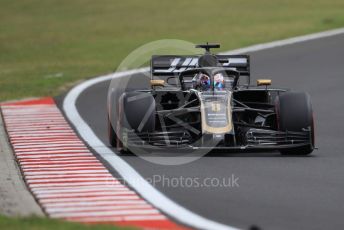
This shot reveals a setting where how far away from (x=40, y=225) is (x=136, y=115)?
16.0 feet

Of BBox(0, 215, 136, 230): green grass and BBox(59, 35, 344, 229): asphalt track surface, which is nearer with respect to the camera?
BBox(0, 215, 136, 230): green grass

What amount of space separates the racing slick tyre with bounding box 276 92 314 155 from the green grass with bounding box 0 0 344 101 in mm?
9244

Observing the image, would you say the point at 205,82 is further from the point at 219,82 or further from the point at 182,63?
the point at 182,63

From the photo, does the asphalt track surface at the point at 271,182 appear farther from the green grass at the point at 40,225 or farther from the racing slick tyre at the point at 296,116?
the green grass at the point at 40,225

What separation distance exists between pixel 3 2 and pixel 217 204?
39.6 m

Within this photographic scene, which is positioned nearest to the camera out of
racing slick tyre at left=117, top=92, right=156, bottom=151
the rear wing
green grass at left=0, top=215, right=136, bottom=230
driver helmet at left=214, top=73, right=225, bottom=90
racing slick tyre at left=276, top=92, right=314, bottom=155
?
green grass at left=0, top=215, right=136, bottom=230

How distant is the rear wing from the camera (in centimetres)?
1504

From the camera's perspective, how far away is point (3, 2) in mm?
47500

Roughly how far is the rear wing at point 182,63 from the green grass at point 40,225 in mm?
6905

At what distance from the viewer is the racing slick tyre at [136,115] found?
42.1ft

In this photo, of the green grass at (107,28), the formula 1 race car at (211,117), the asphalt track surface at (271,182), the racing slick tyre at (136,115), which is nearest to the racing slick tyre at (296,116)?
the formula 1 race car at (211,117)

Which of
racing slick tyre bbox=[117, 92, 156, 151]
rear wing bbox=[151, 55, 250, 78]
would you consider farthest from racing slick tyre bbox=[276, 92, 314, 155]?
rear wing bbox=[151, 55, 250, 78]

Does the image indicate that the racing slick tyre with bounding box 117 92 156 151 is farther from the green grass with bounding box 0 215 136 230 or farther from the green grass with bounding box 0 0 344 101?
the green grass with bounding box 0 0 344 101

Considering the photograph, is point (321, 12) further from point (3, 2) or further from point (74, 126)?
point (74, 126)
